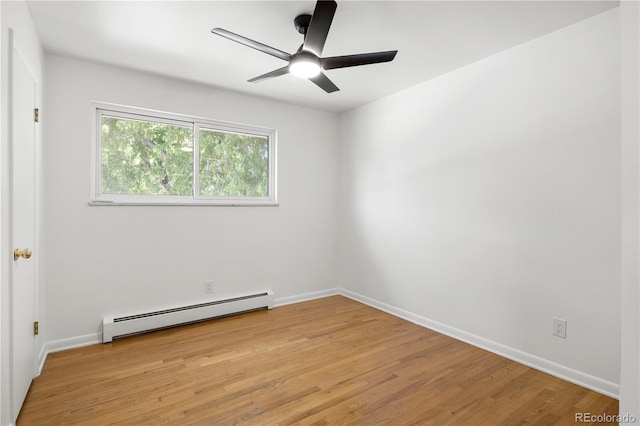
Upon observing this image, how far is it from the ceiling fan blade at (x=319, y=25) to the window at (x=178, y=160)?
1835 millimetres

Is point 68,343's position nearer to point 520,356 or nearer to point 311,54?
point 311,54

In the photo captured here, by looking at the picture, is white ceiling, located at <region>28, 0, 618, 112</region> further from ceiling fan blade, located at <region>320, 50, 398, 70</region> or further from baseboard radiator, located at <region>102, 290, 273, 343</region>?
baseboard radiator, located at <region>102, 290, 273, 343</region>

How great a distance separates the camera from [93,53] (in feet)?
8.59

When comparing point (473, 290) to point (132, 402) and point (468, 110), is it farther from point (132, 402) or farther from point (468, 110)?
point (132, 402)

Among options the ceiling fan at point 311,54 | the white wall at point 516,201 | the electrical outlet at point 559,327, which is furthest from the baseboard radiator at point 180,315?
the electrical outlet at point 559,327

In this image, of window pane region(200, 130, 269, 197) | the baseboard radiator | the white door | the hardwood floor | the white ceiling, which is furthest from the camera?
window pane region(200, 130, 269, 197)

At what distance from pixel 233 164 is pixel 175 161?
614 mm

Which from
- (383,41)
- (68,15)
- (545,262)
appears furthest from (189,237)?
(545,262)

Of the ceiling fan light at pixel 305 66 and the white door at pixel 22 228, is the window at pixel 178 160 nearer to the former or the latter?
the white door at pixel 22 228

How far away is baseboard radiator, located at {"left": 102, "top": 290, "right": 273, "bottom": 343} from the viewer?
9.27 feet

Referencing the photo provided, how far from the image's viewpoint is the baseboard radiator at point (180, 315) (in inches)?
111

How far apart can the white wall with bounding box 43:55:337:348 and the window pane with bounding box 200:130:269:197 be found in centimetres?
20

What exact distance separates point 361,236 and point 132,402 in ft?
9.12

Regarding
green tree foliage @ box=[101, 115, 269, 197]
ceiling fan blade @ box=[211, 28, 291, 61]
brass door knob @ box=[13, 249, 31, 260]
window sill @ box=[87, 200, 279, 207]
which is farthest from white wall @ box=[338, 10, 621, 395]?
brass door knob @ box=[13, 249, 31, 260]
